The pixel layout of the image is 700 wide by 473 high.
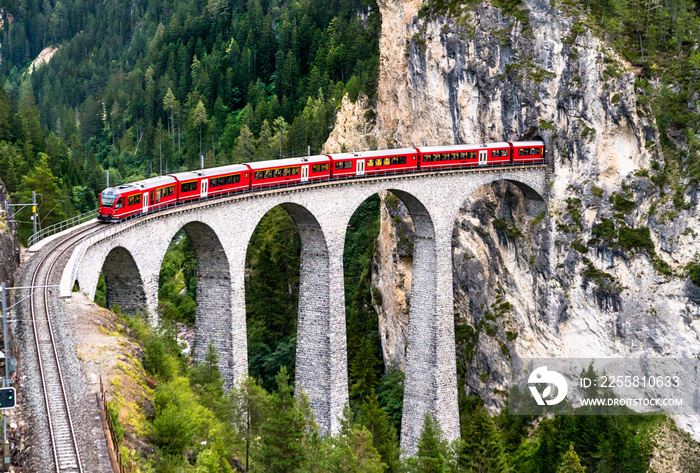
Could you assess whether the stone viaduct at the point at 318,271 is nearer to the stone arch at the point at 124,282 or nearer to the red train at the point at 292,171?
the stone arch at the point at 124,282

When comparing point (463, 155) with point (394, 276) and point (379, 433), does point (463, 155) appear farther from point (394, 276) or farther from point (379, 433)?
point (379, 433)

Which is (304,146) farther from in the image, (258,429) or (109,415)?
(109,415)

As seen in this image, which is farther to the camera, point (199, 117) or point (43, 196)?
point (199, 117)

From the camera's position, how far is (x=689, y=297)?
196 ft

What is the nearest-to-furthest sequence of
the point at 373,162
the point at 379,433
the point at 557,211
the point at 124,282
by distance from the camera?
the point at 124,282
the point at 379,433
the point at 373,162
the point at 557,211

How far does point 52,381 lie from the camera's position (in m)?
30.9

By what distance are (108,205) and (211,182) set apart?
23.4ft

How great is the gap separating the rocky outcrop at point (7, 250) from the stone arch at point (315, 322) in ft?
58.9

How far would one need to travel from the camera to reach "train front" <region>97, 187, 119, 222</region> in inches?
1806

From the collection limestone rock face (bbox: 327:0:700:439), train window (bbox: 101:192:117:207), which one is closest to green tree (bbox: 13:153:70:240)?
train window (bbox: 101:192:117:207)

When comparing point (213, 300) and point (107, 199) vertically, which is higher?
point (107, 199)

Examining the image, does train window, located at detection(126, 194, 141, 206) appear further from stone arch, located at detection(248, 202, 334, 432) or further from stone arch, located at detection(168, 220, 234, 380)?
stone arch, located at detection(248, 202, 334, 432)

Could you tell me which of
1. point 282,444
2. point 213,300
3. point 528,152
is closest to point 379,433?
point 213,300

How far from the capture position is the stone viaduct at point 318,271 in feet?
153
